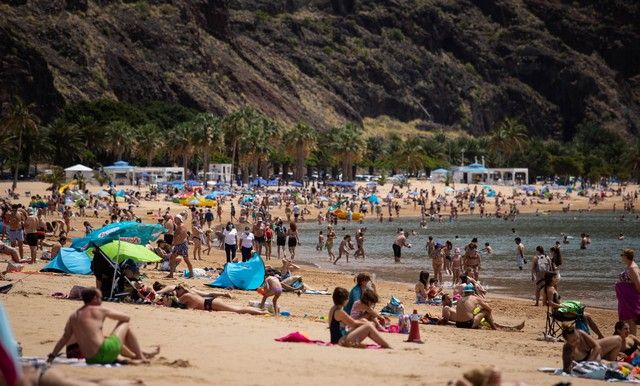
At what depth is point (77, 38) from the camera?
12162 cm

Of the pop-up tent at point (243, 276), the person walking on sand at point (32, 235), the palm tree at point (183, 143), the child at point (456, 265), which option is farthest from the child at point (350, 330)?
the palm tree at point (183, 143)

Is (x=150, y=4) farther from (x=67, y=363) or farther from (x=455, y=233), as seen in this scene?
(x=67, y=363)

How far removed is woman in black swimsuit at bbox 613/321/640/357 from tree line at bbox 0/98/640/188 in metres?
61.3

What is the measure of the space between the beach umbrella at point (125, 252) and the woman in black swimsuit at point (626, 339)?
753 cm

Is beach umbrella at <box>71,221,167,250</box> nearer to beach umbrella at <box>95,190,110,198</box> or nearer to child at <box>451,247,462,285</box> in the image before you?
child at <box>451,247,462,285</box>

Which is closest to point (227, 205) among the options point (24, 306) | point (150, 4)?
point (24, 306)

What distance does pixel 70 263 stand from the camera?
20.8 meters

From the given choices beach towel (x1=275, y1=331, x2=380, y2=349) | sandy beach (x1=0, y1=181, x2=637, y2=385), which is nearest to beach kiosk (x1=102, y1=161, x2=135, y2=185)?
sandy beach (x1=0, y1=181, x2=637, y2=385)

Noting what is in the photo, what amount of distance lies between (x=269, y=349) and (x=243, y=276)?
8.67m

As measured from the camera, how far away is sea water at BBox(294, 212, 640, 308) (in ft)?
89.1

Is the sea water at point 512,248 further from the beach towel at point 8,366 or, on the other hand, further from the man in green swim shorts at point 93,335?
the beach towel at point 8,366

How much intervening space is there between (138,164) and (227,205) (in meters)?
31.1

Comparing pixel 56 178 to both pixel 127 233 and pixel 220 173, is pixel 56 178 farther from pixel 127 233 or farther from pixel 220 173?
pixel 127 233

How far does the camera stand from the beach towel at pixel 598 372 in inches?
450
